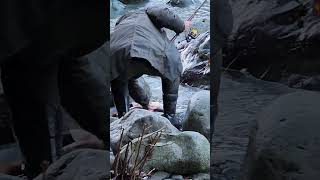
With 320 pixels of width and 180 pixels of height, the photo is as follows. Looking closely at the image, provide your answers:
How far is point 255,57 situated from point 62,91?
2.56 ft

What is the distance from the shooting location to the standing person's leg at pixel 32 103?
1968 mm

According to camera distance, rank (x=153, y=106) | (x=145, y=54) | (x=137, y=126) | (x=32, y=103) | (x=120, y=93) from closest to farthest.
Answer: (x=32, y=103), (x=137, y=126), (x=145, y=54), (x=120, y=93), (x=153, y=106)

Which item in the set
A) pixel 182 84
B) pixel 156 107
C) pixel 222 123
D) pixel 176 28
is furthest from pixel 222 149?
pixel 182 84

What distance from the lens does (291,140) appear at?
1.88m

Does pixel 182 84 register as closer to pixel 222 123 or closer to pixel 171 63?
pixel 171 63

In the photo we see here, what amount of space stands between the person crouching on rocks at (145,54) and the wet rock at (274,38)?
108 inches

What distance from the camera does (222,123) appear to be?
6.76ft

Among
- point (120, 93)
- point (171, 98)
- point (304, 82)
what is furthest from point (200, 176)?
point (304, 82)

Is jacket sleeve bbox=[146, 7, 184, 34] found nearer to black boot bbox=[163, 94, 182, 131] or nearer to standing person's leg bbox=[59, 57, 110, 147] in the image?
black boot bbox=[163, 94, 182, 131]

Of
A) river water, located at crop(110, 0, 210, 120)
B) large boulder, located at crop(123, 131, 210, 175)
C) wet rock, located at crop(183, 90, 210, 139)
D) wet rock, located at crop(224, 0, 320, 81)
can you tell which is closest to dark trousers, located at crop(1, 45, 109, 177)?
wet rock, located at crop(224, 0, 320, 81)

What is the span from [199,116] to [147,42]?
86 centimetres

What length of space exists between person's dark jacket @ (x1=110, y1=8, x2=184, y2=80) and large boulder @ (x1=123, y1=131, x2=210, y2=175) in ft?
3.01

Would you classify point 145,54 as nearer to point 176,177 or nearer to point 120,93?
point 120,93

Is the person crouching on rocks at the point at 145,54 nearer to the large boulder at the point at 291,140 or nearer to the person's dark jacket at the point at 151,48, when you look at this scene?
the person's dark jacket at the point at 151,48
